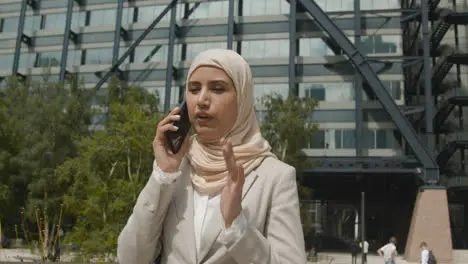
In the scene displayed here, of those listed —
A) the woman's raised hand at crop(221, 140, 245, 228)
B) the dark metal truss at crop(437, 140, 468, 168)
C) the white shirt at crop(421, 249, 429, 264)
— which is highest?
the dark metal truss at crop(437, 140, 468, 168)

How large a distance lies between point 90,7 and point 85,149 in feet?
67.4

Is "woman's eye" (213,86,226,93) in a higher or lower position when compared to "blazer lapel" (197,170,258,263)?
higher

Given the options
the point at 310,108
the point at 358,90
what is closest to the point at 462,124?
the point at 358,90

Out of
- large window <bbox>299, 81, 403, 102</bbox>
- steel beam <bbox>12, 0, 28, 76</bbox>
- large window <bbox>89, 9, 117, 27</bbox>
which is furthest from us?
steel beam <bbox>12, 0, 28, 76</bbox>

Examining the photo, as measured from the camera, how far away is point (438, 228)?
938 inches

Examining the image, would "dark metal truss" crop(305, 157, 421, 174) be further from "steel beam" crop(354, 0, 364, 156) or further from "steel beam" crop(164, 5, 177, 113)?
"steel beam" crop(164, 5, 177, 113)

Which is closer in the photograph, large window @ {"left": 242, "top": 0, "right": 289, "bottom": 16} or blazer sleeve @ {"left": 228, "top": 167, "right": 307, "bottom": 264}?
blazer sleeve @ {"left": 228, "top": 167, "right": 307, "bottom": 264}

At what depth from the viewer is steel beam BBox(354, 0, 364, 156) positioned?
90.7ft

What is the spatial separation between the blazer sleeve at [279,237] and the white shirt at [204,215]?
0.03 meters

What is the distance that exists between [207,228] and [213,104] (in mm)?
496

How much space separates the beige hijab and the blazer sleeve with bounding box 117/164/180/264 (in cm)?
16

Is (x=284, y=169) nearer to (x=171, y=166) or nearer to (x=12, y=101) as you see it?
(x=171, y=166)

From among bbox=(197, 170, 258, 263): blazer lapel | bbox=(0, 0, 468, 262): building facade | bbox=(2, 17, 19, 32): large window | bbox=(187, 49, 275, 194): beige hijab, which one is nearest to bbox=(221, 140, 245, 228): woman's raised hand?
bbox=(197, 170, 258, 263): blazer lapel

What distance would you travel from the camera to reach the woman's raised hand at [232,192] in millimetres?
1715
